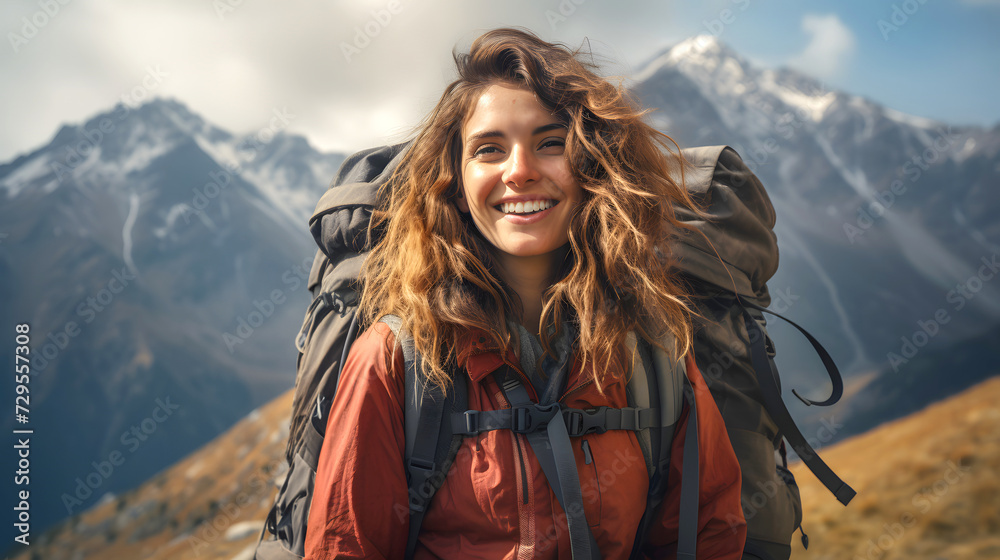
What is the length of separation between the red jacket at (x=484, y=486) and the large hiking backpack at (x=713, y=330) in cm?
39

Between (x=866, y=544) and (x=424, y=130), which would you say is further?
(x=866, y=544)

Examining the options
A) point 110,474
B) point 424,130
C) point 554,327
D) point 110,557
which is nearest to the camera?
point 554,327

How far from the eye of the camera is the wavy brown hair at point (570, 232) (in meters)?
1.33

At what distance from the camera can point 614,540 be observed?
1.20m

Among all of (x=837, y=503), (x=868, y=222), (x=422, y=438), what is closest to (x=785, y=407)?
(x=422, y=438)

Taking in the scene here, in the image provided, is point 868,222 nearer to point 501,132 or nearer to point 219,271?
point 501,132

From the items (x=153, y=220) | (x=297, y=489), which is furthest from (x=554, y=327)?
(x=153, y=220)

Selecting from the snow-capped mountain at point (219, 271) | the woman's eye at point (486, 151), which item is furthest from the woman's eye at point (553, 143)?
the snow-capped mountain at point (219, 271)

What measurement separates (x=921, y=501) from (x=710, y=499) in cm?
362

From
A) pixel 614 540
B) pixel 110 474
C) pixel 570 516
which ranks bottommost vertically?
pixel 110 474

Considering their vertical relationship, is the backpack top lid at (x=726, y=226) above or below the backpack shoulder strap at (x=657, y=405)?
above

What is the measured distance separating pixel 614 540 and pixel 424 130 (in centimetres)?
128

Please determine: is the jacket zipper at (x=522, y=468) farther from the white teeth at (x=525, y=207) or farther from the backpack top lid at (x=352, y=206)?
the backpack top lid at (x=352, y=206)

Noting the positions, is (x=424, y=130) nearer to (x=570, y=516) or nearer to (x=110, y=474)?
(x=570, y=516)
